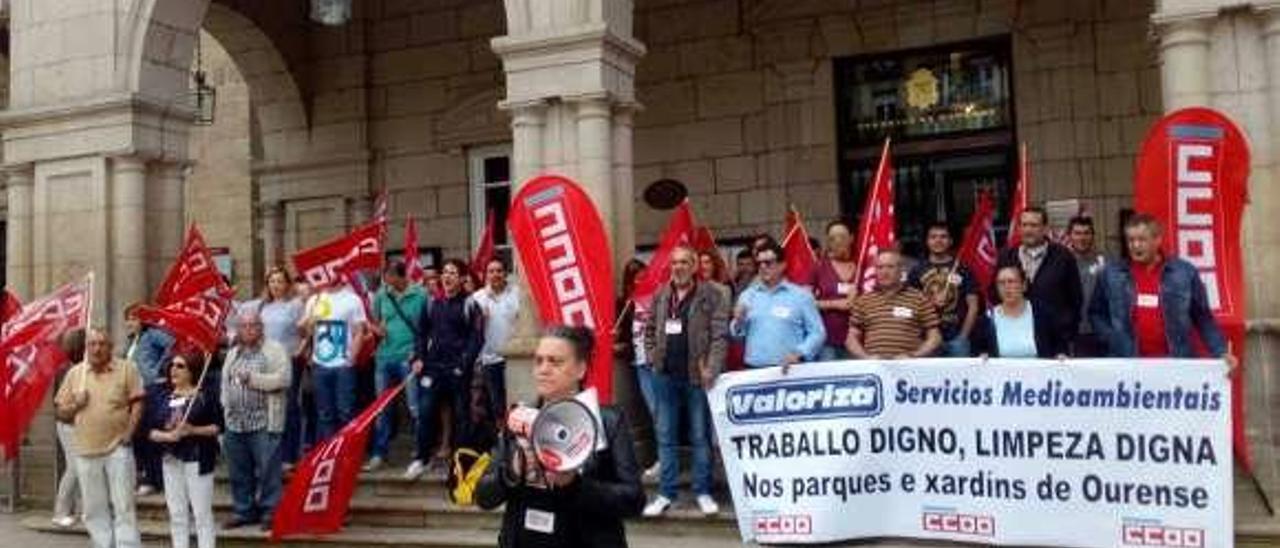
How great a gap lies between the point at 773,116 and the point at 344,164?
5650mm

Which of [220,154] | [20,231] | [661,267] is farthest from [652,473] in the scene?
[220,154]

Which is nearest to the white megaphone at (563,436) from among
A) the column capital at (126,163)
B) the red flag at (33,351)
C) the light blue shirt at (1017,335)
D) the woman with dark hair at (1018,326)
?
the woman with dark hair at (1018,326)

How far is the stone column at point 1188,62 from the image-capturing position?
8453 millimetres

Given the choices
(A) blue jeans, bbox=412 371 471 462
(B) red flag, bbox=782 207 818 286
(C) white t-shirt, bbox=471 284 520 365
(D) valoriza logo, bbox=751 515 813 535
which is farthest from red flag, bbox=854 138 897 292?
(A) blue jeans, bbox=412 371 471 462

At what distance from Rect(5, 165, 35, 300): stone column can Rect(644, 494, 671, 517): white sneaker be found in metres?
7.04

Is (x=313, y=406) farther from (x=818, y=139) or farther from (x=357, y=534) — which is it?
(x=818, y=139)

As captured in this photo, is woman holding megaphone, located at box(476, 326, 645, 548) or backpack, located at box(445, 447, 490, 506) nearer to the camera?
woman holding megaphone, located at box(476, 326, 645, 548)

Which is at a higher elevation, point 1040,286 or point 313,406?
point 1040,286

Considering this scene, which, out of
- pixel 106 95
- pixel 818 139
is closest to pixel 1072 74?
pixel 818 139

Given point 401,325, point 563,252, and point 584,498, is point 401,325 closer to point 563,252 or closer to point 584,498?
point 563,252

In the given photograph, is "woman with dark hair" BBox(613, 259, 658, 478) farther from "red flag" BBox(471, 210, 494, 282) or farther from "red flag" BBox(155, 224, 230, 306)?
"red flag" BBox(155, 224, 230, 306)

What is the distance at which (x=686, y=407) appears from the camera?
30.8ft

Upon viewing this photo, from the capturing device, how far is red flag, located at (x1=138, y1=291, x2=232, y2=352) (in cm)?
1030

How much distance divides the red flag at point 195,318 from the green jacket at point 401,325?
1395 mm
